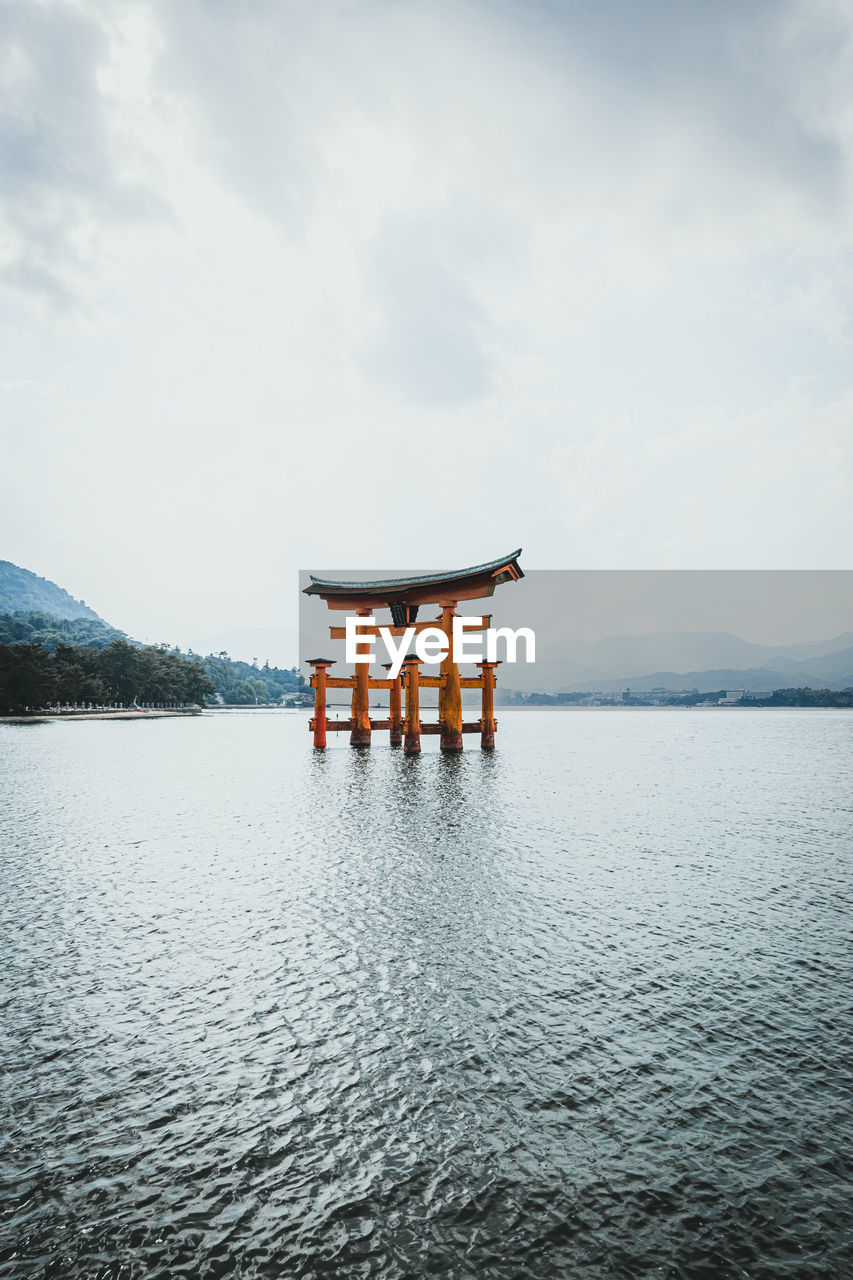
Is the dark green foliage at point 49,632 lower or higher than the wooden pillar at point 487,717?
higher

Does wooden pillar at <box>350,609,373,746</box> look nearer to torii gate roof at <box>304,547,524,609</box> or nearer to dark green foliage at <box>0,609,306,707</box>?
torii gate roof at <box>304,547,524,609</box>

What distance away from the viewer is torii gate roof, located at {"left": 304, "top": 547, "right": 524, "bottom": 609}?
22469 millimetres

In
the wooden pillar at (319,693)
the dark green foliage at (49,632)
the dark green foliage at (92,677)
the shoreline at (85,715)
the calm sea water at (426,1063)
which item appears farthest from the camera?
the dark green foliage at (49,632)

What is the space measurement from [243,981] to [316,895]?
233 cm

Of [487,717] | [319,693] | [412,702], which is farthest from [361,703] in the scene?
[487,717]

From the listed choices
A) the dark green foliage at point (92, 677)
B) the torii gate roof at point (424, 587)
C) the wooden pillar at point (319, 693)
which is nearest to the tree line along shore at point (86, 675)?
the dark green foliage at point (92, 677)

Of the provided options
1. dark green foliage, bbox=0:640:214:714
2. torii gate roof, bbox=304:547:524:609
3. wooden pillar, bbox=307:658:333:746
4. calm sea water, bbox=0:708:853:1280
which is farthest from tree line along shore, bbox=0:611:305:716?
calm sea water, bbox=0:708:853:1280

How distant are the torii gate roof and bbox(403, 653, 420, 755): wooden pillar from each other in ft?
7.69

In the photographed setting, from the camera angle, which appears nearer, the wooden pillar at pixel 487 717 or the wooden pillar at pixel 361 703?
the wooden pillar at pixel 361 703

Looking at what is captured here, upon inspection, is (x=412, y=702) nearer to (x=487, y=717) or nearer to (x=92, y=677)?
(x=487, y=717)

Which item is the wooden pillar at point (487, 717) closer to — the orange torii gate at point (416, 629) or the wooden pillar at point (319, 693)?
the orange torii gate at point (416, 629)

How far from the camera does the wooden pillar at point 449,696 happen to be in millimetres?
23312

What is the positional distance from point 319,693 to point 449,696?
20.3 ft

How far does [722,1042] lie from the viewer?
4.22 metres
